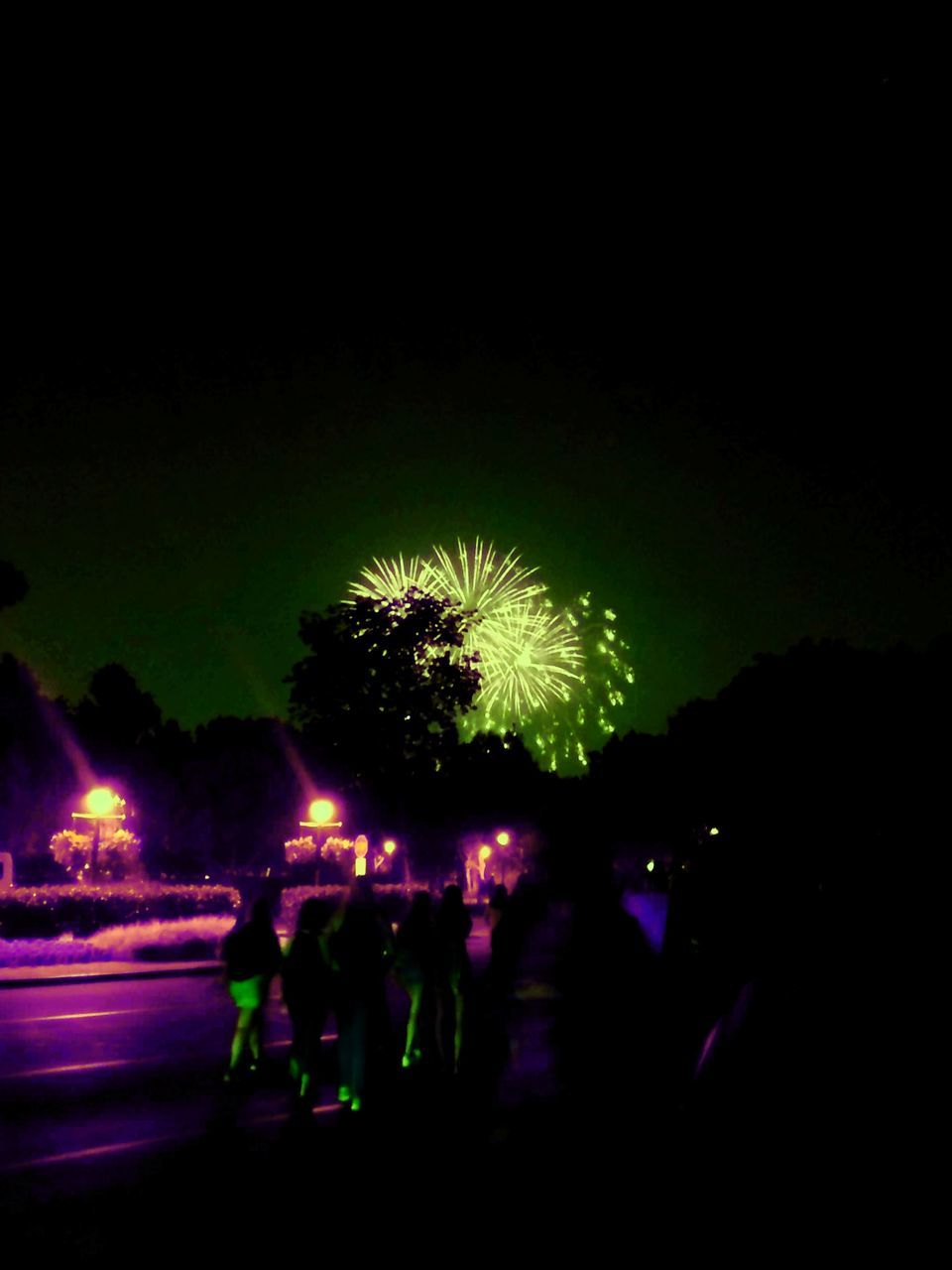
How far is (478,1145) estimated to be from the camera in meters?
7.44

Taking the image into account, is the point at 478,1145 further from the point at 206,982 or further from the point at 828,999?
the point at 206,982

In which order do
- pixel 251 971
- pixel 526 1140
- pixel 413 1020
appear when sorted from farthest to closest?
pixel 413 1020 < pixel 251 971 < pixel 526 1140

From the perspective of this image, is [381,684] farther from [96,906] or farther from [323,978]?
[323,978]

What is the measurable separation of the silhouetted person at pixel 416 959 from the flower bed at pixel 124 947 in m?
14.6

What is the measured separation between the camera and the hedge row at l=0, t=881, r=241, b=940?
85.9 ft

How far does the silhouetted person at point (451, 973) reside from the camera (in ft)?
36.3

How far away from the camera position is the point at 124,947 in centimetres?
2511

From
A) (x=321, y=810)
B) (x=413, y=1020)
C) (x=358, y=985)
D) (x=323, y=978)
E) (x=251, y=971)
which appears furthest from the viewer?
(x=321, y=810)

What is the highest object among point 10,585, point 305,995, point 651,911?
point 10,585

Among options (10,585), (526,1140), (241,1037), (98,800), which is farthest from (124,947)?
(526,1140)

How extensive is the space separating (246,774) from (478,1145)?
94.1 feet

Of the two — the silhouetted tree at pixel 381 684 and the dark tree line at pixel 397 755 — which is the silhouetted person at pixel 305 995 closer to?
the dark tree line at pixel 397 755

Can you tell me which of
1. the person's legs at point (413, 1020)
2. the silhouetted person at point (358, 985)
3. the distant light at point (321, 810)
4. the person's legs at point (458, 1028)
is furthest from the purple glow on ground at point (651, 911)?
the distant light at point (321, 810)

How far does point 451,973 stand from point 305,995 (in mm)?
2310
